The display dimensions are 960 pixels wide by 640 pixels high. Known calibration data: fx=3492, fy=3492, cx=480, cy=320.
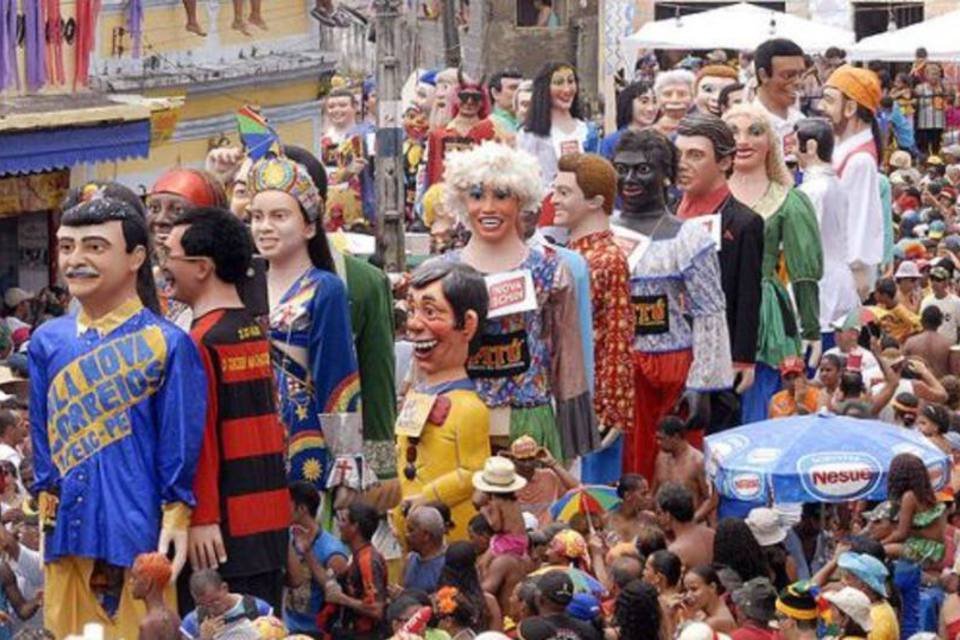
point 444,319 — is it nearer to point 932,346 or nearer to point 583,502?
point 583,502

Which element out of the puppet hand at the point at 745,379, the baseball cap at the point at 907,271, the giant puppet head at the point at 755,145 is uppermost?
the giant puppet head at the point at 755,145

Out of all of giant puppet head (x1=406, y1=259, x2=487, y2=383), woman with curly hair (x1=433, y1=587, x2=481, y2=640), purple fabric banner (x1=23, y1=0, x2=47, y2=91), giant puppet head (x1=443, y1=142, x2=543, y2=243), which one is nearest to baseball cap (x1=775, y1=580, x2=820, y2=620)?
woman with curly hair (x1=433, y1=587, x2=481, y2=640)

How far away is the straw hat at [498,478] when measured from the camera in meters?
13.5

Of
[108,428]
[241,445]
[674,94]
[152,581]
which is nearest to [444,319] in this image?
[241,445]

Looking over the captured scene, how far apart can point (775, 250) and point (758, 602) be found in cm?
455

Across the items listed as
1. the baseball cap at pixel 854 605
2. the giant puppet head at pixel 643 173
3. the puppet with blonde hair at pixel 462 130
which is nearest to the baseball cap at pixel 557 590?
the baseball cap at pixel 854 605

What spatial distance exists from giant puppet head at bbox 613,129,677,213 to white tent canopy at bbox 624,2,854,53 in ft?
77.5

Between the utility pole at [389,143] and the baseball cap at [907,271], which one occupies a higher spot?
the utility pole at [389,143]

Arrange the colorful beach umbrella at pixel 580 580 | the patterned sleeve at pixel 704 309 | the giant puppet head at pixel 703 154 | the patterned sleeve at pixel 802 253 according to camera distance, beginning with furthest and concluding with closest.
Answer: the patterned sleeve at pixel 802 253 < the giant puppet head at pixel 703 154 < the patterned sleeve at pixel 704 309 < the colorful beach umbrella at pixel 580 580

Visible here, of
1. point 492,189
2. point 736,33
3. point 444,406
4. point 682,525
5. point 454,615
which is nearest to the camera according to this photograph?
point 454,615

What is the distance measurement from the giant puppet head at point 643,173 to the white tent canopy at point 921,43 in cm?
2286

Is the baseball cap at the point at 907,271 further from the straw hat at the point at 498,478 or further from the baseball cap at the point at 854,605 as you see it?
the baseball cap at the point at 854,605

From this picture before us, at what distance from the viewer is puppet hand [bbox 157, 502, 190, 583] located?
39.2 ft

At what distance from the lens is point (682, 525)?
46.8 feet
